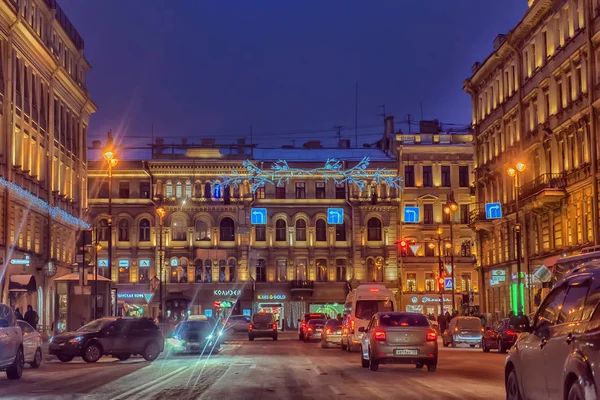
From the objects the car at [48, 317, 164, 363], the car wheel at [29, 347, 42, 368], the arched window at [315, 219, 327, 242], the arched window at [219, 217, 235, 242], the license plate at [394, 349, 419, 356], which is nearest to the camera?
the license plate at [394, 349, 419, 356]

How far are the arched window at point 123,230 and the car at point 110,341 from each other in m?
55.9

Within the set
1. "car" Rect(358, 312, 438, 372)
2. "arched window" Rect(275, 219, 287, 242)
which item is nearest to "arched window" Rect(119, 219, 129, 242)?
"arched window" Rect(275, 219, 287, 242)

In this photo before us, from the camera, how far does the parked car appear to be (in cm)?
3750

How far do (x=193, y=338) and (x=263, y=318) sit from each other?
72.7ft

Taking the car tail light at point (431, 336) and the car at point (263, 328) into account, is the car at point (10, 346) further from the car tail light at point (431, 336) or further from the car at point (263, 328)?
the car at point (263, 328)

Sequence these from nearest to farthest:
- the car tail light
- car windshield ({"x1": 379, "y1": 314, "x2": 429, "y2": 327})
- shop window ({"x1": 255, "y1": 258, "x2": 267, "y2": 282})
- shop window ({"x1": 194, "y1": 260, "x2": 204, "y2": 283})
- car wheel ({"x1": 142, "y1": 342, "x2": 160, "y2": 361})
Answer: the car tail light < car windshield ({"x1": 379, "y1": 314, "x2": 429, "y2": 327}) < car wheel ({"x1": 142, "y1": 342, "x2": 160, "y2": 361}) < shop window ({"x1": 194, "y1": 260, "x2": 204, "y2": 283}) < shop window ({"x1": 255, "y1": 258, "x2": 267, "y2": 282})

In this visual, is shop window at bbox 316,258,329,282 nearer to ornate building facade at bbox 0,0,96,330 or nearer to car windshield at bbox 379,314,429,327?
ornate building facade at bbox 0,0,96,330

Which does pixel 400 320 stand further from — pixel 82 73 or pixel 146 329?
pixel 82 73

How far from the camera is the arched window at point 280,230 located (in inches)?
3548

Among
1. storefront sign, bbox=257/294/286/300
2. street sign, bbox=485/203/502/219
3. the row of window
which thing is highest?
the row of window

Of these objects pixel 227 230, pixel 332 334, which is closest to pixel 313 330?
pixel 332 334

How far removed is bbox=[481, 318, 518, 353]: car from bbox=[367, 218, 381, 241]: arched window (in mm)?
49252

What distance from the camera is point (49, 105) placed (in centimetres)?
5791

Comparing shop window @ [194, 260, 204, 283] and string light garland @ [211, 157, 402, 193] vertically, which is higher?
string light garland @ [211, 157, 402, 193]
